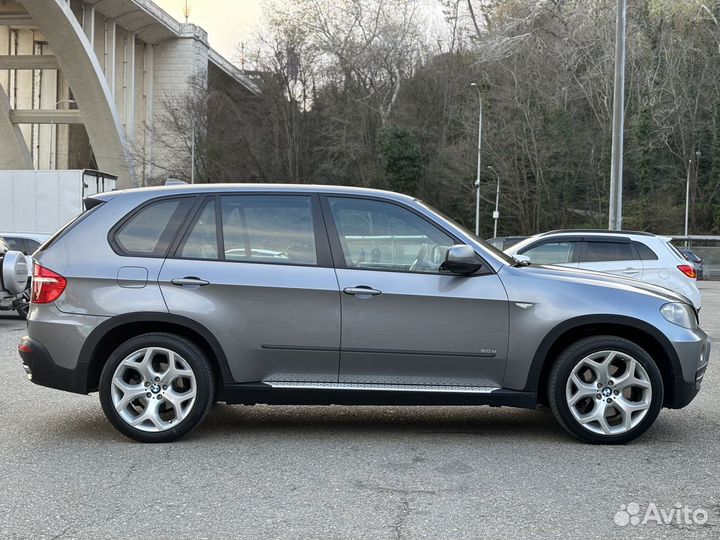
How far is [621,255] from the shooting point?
1182 cm

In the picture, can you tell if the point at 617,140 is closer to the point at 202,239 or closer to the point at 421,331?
the point at 421,331

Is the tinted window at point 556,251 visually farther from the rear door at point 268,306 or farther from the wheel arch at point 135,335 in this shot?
the wheel arch at point 135,335

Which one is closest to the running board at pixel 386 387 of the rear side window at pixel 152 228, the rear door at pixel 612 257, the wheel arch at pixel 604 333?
the wheel arch at pixel 604 333

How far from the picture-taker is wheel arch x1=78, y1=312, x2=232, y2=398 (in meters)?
5.68

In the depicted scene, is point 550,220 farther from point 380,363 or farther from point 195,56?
point 380,363

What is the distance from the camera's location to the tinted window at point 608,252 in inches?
465

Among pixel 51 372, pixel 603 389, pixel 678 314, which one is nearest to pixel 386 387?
pixel 603 389

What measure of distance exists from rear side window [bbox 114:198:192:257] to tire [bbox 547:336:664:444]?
2711mm

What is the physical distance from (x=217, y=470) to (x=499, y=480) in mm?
1635

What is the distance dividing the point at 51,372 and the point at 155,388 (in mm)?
706

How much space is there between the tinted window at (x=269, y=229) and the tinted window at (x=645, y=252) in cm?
714

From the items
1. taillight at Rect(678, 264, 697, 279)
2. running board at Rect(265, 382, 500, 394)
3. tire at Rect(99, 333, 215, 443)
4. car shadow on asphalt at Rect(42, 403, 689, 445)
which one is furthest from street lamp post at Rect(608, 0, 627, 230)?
tire at Rect(99, 333, 215, 443)

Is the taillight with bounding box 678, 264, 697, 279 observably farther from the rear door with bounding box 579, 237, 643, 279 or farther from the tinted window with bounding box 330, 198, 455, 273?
the tinted window with bounding box 330, 198, 455, 273

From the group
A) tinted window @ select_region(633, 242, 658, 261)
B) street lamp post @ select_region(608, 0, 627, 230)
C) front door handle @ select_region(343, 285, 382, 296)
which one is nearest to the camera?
front door handle @ select_region(343, 285, 382, 296)
